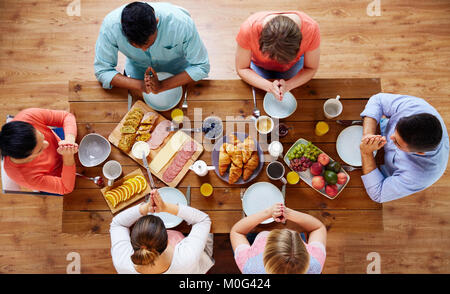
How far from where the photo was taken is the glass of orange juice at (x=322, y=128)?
6.51 ft

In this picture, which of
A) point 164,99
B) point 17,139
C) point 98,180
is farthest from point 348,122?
point 17,139

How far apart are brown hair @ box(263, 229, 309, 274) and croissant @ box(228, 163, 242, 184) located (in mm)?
435

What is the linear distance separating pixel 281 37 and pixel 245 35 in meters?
0.36

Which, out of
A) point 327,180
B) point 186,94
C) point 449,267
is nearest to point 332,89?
point 327,180

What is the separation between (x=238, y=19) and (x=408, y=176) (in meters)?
2.34

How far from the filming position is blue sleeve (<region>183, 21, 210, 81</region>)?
6.81 ft

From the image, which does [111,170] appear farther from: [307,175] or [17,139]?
[307,175]

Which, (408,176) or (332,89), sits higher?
(332,89)

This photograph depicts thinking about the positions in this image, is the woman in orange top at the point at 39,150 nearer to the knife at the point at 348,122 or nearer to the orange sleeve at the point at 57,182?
the orange sleeve at the point at 57,182

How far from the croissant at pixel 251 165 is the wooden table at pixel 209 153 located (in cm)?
8

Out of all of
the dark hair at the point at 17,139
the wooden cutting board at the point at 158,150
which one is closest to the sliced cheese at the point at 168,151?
the wooden cutting board at the point at 158,150

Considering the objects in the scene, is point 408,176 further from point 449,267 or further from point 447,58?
point 447,58
